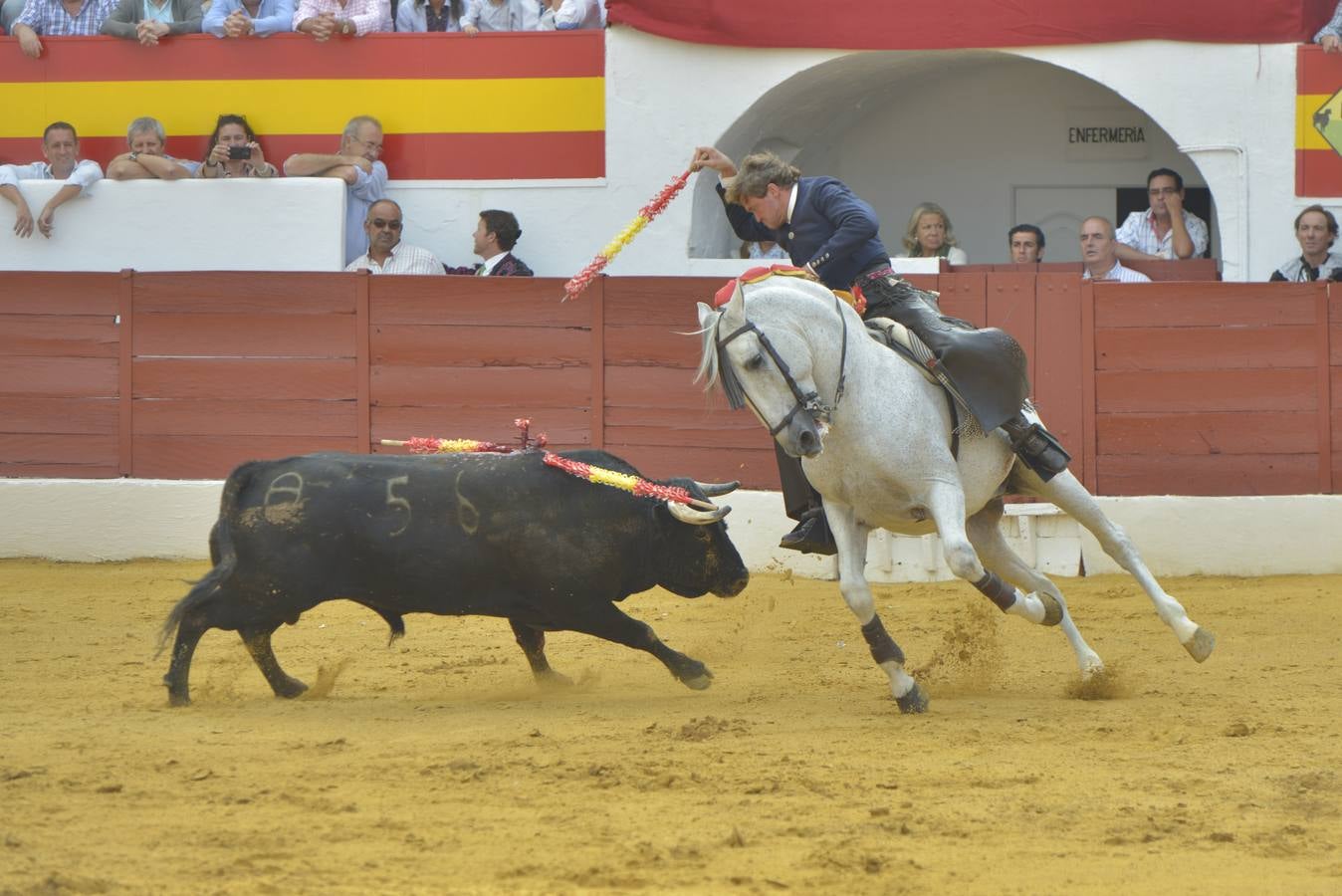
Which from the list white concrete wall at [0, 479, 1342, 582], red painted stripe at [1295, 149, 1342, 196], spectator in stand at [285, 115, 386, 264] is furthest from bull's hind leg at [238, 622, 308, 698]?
red painted stripe at [1295, 149, 1342, 196]

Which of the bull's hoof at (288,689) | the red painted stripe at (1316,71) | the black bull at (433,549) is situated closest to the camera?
the black bull at (433,549)

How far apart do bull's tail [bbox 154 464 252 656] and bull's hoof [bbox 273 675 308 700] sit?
44 cm

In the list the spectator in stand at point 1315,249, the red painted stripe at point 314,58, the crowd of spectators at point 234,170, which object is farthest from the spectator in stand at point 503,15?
the spectator in stand at point 1315,249

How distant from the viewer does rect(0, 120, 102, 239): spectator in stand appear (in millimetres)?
11906

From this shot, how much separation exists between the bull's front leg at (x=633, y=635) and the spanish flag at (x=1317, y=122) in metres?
6.06

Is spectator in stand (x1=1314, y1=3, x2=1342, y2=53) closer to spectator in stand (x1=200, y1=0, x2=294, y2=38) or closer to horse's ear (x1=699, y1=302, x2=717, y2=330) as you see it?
horse's ear (x1=699, y1=302, x2=717, y2=330)

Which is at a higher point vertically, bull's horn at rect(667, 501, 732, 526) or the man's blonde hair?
the man's blonde hair

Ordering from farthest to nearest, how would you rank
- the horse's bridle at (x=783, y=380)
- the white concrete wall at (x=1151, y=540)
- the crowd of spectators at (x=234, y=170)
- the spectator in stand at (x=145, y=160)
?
the spectator in stand at (x=145, y=160) → the crowd of spectators at (x=234, y=170) → the white concrete wall at (x=1151, y=540) → the horse's bridle at (x=783, y=380)

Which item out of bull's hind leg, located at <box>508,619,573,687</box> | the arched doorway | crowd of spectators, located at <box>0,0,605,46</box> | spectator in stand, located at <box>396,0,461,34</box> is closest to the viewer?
bull's hind leg, located at <box>508,619,573,687</box>

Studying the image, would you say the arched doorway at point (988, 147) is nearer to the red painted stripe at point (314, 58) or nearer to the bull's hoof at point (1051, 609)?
the red painted stripe at point (314, 58)

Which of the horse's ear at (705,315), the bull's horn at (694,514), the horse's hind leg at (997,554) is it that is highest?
the horse's ear at (705,315)

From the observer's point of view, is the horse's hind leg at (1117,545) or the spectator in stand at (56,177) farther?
the spectator in stand at (56,177)

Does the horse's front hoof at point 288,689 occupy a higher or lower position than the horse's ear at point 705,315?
lower

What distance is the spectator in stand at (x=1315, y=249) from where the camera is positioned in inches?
424
